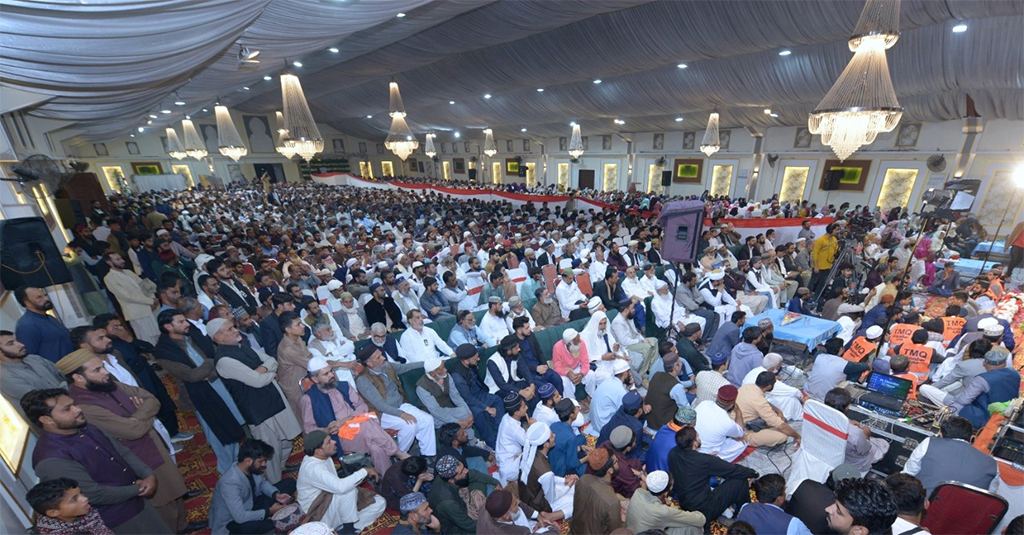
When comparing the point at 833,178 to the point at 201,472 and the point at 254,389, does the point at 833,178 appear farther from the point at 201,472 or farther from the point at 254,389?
the point at 201,472

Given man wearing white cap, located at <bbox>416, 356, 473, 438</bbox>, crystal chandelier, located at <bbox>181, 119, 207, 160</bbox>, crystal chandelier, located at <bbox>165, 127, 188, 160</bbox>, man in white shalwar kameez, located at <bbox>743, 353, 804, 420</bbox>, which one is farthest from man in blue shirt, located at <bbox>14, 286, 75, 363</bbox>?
crystal chandelier, located at <bbox>165, 127, 188, 160</bbox>

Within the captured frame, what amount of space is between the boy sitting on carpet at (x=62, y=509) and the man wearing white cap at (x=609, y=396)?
3.49 m

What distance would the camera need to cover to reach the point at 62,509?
1.81 metres

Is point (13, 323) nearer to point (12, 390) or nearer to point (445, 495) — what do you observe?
point (12, 390)

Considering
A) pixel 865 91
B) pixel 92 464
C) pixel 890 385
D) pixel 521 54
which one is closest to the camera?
pixel 92 464

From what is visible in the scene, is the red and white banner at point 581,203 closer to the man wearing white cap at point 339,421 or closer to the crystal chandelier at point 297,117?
the crystal chandelier at point 297,117

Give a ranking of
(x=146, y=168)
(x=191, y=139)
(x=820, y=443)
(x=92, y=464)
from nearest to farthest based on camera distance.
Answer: (x=92, y=464) → (x=820, y=443) → (x=191, y=139) → (x=146, y=168)

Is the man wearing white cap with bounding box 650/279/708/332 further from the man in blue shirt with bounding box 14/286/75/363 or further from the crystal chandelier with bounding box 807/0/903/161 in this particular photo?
the man in blue shirt with bounding box 14/286/75/363

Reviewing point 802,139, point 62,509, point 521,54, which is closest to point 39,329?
point 62,509

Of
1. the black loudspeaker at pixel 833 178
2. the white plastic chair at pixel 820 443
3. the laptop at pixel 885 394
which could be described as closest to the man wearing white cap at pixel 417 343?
the white plastic chair at pixel 820 443

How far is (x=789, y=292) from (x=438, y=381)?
6.78m

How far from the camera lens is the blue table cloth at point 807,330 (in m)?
5.04

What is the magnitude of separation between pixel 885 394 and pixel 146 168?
34.0 meters

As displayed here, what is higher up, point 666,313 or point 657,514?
point 657,514
